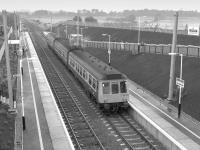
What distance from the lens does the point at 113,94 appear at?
27.4 m

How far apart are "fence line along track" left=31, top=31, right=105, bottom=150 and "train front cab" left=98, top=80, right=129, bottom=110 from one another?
2.33 metres

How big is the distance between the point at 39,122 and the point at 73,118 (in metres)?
3.27

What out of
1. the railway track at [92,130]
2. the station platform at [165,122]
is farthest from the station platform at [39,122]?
the station platform at [165,122]

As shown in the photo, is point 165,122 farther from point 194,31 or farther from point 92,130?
point 194,31

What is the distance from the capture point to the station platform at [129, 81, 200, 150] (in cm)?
2166

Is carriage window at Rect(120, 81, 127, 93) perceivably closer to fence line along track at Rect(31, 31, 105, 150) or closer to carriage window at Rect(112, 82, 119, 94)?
carriage window at Rect(112, 82, 119, 94)

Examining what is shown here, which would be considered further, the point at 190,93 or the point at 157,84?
the point at 157,84

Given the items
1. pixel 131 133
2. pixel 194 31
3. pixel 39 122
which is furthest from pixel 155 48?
pixel 39 122

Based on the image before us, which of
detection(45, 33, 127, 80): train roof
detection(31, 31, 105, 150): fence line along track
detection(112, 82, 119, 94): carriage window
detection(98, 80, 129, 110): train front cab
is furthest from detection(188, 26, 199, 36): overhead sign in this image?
detection(112, 82, 119, 94): carriage window

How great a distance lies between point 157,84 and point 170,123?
9.99m

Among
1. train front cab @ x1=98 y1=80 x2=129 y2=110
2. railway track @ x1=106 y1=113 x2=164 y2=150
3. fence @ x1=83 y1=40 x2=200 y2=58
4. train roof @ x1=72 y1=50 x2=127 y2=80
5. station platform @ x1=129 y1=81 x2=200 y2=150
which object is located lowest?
railway track @ x1=106 y1=113 x2=164 y2=150

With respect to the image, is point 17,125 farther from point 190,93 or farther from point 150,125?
point 190,93

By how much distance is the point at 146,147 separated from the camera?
21672 millimetres

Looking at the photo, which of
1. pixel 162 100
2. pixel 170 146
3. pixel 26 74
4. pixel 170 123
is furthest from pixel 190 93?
pixel 26 74
